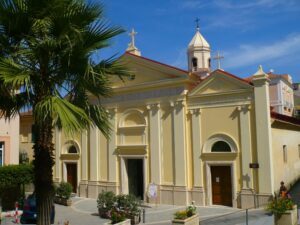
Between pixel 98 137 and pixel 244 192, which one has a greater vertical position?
pixel 98 137

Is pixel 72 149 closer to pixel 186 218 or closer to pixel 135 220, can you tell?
pixel 135 220

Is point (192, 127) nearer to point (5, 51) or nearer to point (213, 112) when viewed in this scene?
point (213, 112)

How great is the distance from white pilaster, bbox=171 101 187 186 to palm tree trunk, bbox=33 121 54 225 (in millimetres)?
14635

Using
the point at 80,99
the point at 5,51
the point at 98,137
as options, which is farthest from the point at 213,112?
the point at 5,51

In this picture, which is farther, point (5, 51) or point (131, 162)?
point (131, 162)

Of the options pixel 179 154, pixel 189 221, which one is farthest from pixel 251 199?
pixel 189 221

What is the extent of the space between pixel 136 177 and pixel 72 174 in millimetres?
5063

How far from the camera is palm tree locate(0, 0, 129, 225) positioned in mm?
8312

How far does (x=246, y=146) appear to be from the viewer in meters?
21.0

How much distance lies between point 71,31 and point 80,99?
5.40 ft

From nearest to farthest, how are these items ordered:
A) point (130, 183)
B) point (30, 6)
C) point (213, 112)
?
1. point (30, 6)
2. point (213, 112)
3. point (130, 183)

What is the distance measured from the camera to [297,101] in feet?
213

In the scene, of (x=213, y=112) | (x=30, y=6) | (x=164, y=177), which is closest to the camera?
(x=30, y=6)

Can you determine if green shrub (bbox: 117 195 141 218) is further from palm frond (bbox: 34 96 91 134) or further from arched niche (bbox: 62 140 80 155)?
palm frond (bbox: 34 96 91 134)
